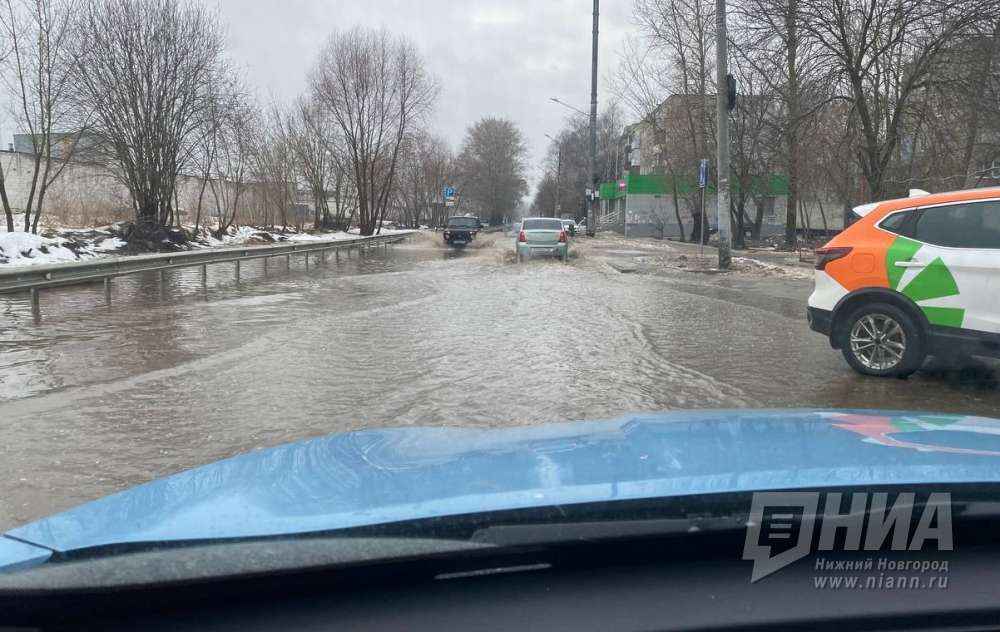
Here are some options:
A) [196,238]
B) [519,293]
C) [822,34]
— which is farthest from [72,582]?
[196,238]

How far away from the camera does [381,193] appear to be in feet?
151

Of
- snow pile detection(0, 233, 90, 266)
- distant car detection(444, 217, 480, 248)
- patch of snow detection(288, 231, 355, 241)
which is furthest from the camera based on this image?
patch of snow detection(288, 231, 355, 241)

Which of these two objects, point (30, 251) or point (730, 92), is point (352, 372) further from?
point (730, 92)

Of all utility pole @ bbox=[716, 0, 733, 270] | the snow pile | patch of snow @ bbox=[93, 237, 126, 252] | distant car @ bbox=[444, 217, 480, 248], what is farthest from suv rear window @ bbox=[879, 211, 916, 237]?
distant car @ bbox=[444, 217, 480, 248]

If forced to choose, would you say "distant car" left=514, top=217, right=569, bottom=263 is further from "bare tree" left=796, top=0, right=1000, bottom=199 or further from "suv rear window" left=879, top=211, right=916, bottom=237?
"suv rear window" left=879, top=211, right=916, bottom=237

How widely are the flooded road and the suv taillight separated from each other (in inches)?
43.4

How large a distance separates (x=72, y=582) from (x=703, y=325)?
9840 millimetres

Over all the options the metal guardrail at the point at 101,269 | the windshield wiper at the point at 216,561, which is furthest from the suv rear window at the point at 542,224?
the windshield wiper at the point at 216,561

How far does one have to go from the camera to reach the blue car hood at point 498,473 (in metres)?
1.96

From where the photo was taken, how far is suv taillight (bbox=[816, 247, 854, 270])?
689 cm

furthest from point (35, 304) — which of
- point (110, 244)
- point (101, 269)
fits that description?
point (110, 244)

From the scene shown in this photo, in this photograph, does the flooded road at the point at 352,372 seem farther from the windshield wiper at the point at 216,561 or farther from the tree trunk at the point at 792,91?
the tree trunk at the point at 792,91

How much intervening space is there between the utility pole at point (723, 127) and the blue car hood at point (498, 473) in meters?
16.6

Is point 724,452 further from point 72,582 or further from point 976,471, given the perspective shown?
point 72,582
